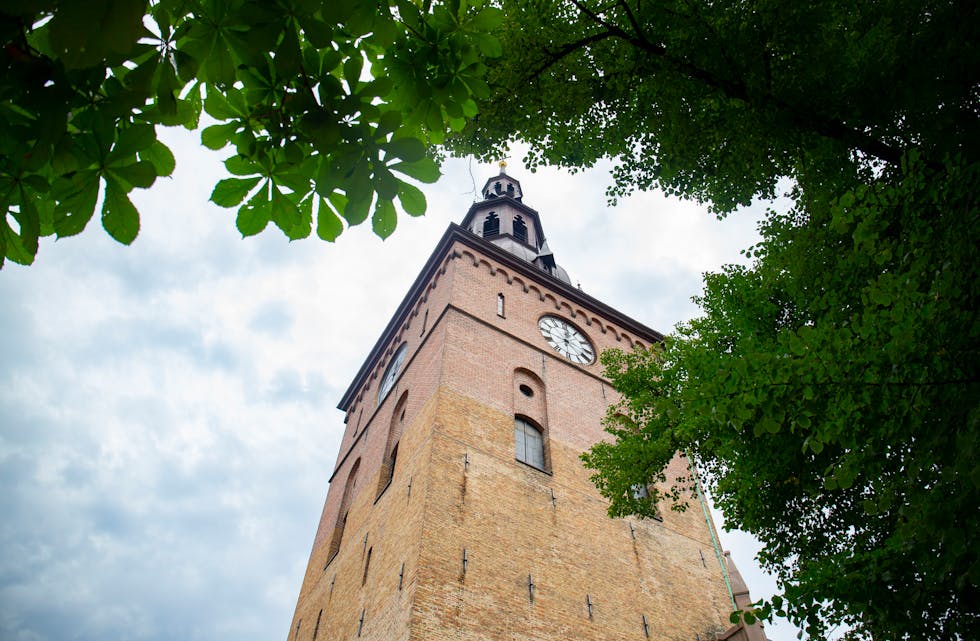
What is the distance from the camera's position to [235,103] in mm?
1772

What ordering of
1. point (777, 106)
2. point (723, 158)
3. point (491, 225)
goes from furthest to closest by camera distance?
point (491, 225) < point (723, 158) < point (777, 106)

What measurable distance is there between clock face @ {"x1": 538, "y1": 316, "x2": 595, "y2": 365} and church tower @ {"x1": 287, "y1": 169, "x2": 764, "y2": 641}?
6cm

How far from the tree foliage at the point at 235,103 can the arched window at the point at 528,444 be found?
37.1 ft

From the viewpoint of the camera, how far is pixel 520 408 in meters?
14.2

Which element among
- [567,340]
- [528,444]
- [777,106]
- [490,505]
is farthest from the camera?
[567,340]

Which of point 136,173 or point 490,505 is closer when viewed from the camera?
point 136,173

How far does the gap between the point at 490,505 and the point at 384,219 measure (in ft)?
32.7

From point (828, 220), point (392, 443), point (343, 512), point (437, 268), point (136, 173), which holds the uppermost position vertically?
point (437, 268)

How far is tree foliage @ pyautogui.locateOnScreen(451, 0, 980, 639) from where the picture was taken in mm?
3875

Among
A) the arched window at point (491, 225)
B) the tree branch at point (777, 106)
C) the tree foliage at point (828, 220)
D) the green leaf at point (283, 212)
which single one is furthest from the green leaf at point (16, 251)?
the arched window at point (491, 225)

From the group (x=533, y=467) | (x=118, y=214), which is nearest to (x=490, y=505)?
(x=533, y=467)

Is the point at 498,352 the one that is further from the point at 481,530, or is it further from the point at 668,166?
the point at 668,166

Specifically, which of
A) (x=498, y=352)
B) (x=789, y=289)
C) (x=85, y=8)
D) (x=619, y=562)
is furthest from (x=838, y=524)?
(x=498, y=352)

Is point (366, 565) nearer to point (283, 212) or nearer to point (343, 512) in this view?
point (343, 512)
